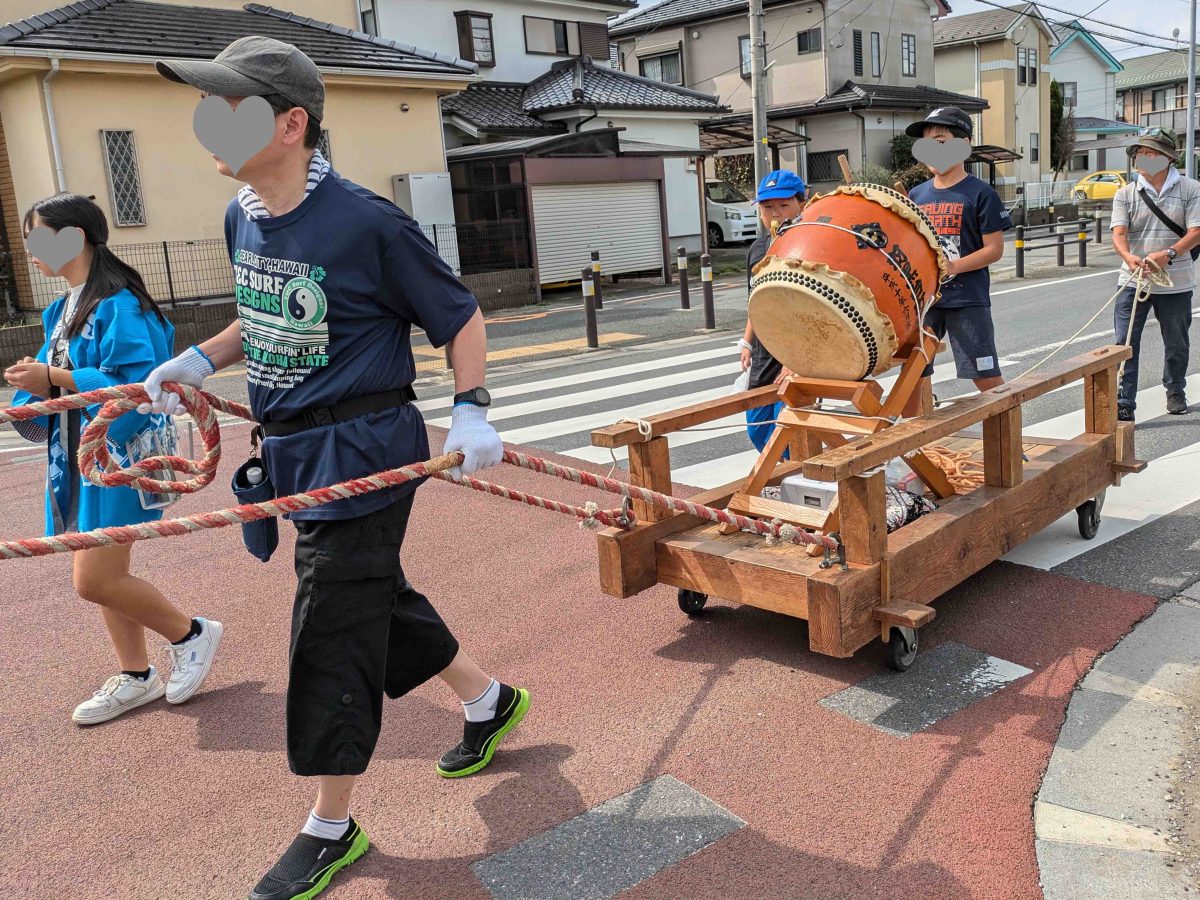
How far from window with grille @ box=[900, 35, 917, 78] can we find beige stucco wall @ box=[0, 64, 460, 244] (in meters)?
27.3

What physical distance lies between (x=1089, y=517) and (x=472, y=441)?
11.8 ft

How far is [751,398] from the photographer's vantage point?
4988mm

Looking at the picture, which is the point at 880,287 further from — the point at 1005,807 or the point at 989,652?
the point at 1005,807

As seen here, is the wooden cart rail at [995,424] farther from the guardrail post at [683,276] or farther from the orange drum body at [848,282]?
the guardrail post at [683,276]

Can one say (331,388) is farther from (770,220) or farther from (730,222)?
(730,222)

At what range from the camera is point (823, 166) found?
38.2m

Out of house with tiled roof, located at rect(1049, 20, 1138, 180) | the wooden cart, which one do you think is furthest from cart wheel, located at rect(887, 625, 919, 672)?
house with tiled roof, located at rect(1049, 20, 1138, 180)

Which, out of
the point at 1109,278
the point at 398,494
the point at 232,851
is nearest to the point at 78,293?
the point at 398,494

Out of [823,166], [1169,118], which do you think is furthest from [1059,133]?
[1169,118]

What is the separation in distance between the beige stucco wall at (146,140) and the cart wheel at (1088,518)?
15.8 meters

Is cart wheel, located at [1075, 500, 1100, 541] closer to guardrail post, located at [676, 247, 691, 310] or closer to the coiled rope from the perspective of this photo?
the coiled rope

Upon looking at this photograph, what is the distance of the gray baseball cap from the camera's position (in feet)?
8.45

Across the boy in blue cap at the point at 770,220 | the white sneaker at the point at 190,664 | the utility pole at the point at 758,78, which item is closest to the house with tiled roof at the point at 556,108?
the utility pole at the point at 758,78

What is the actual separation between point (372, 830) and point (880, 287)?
272 centimetres
